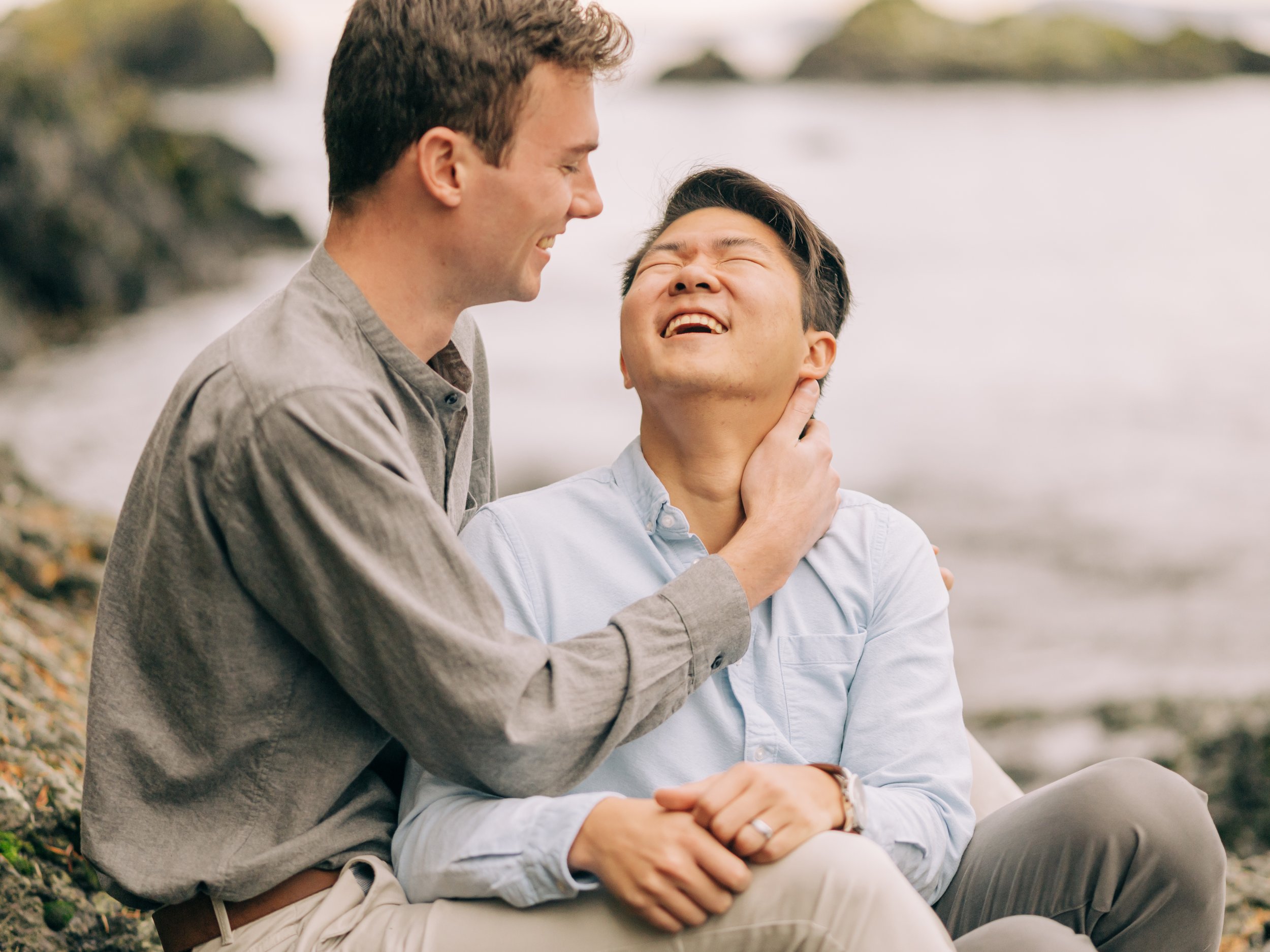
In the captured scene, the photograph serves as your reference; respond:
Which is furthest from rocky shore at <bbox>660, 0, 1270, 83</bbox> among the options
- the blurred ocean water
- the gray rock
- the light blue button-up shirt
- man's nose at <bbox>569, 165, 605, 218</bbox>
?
the gray rock

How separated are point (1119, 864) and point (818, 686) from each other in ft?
1.58

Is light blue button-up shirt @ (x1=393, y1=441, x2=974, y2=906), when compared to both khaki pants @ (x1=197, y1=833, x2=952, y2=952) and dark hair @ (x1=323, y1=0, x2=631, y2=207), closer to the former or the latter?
khaki pants @ (x1=197, y1=833, x2=952, y2=952)

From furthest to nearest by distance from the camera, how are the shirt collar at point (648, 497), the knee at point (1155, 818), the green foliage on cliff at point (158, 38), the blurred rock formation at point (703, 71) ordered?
1. the green foliage on cliff at point (158, 38)
2. the blurred rock formation at point (703, 71)
3. the shirt collar at point (648, 497)
4. the knee at point (1155, 818)

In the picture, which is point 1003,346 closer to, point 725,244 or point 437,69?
point 725,244

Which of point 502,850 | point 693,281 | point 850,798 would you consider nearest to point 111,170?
point 693,281

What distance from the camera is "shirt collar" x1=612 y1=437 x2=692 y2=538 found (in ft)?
6.21

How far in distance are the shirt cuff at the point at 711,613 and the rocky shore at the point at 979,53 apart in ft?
21.5

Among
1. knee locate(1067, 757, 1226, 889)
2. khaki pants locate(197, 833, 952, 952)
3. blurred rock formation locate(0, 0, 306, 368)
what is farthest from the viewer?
blurred rock formation locate(0, 0, 306, 368)

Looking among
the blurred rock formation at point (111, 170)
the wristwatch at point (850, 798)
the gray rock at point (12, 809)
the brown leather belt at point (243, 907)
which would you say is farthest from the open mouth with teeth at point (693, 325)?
the blurred rock formation at point (111, 170)

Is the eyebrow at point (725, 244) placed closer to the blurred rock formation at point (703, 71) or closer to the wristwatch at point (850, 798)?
the wristwatch at point (850, 798)

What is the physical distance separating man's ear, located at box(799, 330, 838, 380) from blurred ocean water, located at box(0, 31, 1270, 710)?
16.6ft

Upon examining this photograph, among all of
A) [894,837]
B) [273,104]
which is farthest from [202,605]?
[273,104]

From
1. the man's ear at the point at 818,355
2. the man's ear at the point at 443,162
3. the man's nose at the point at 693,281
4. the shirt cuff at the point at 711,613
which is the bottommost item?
the shirt cuff at the point at 711,613

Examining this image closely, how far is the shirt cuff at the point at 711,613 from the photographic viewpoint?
60.6 inches
